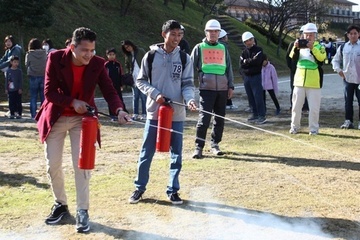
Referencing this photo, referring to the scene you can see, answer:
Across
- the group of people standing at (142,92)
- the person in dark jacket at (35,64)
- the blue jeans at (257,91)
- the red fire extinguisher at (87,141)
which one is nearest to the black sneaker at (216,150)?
the group of people standing at (142,92)

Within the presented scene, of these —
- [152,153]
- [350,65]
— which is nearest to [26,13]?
[350,65]

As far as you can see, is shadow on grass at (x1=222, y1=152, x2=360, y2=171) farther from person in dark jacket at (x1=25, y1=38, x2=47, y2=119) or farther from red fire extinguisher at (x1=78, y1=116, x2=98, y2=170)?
person in dark jacket at (x1=25, y1=38, x2=47, y2=119)

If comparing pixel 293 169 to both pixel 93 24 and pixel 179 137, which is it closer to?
pixel 179 137

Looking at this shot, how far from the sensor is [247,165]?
281 inches

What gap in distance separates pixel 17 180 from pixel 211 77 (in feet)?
10.1

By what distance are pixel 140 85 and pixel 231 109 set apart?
8.54m

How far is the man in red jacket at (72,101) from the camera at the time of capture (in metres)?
4.48

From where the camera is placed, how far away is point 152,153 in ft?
17.9

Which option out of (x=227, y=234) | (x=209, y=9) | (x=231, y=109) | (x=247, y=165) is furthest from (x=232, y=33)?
(x=227, y=234)

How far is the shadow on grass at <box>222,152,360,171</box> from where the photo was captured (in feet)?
23.5

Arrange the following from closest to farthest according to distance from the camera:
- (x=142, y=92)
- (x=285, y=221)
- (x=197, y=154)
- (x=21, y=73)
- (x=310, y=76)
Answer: (x=285, y=221)
(x=142, y=92)
(x=197, y=154)
(x=310, y=76)
(x=21, y=73)

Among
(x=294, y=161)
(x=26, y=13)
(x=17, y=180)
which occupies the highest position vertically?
(x=26, y=13)

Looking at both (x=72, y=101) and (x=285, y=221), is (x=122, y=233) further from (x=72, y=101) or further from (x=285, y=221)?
(x=285, y=221)

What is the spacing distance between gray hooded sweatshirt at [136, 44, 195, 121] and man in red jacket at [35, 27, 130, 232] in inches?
25.7
